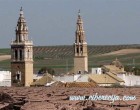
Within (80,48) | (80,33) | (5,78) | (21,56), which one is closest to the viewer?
(21,56)

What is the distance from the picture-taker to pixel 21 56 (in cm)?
8788

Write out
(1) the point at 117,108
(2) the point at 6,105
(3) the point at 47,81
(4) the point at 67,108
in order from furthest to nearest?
(3) the point at 47,81, (2) the point at 6,105, (1) the point at 117,108, (4) the point at 67,108

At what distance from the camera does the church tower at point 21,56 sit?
3406 inches

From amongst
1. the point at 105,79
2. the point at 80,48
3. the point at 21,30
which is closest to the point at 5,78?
the point at 21,30

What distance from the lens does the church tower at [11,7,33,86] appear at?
284ft

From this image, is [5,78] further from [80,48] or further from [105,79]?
[105,79]

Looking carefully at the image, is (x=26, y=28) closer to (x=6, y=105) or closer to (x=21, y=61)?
(x=21, y=61)

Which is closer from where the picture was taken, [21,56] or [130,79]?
[130,79]

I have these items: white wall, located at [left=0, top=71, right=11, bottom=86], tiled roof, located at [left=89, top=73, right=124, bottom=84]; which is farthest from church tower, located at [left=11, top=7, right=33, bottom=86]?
tiled roof, located at [left=89, top=73, right=124, bottom=84]

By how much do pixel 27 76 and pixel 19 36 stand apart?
14.0ft

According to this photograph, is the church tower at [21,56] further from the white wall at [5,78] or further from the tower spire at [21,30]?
the white wall at [5,78]

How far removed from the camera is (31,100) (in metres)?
30.8

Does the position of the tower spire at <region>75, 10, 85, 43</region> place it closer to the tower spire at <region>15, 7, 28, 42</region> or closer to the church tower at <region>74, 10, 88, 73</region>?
the church tower at <region>74, 10, 88, 73</region>

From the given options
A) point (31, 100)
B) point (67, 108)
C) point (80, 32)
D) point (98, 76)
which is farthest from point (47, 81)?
point (67, 108)
